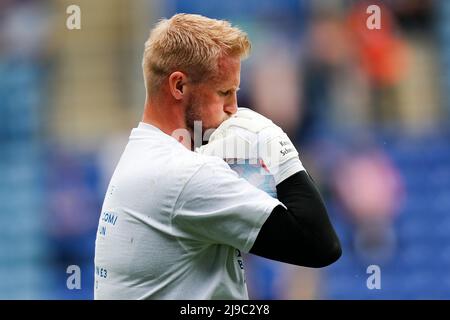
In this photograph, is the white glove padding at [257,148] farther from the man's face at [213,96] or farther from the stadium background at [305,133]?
the stadium background at [305,133]

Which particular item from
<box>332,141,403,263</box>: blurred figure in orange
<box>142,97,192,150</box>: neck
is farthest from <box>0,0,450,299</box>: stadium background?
<box>142,97,192,150</box>: neck

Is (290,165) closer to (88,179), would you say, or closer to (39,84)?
(88,179)

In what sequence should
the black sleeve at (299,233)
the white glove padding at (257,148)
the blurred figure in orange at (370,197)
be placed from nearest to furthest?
the black sleeve at (299,233)
the white glove padding at (257,148)
the blurred figure in orange at (370,197)

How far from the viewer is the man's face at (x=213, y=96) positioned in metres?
2.63

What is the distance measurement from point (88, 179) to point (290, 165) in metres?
5.08

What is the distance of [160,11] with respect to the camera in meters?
8.30

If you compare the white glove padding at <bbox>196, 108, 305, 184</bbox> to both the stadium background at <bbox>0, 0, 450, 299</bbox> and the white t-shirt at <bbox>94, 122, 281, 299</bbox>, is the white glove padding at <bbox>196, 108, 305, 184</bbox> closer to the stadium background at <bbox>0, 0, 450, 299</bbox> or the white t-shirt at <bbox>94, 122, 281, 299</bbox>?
the white t-shirt at <bbox>94, 122, 281, 299</bbox>

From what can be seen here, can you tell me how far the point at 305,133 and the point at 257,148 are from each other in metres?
4.45

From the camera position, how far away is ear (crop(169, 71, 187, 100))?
2.62 m

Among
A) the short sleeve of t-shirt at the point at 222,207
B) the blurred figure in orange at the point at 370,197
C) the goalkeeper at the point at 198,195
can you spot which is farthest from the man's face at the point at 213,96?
the blurred figure in orange at the point at 370,197

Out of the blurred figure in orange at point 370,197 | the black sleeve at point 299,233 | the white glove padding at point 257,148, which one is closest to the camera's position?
the black sleeve at point 299,233

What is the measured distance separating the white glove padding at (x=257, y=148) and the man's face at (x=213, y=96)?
57 millimetres

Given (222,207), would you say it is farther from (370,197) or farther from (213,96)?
(370,197)
